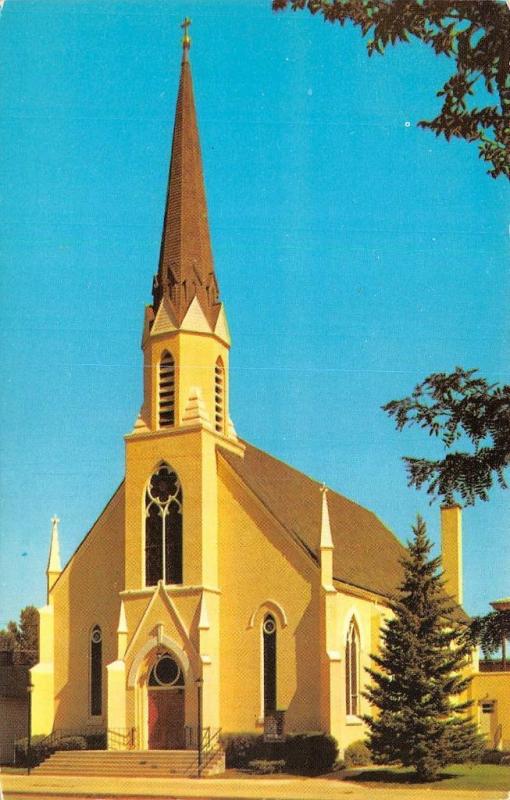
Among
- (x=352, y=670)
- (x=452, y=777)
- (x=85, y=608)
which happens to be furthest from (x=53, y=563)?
(x=452, y=777)

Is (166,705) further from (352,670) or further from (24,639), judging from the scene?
(24,639)

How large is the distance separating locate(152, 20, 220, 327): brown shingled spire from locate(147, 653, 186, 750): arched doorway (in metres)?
10.9

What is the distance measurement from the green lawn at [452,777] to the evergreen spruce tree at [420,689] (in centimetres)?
44

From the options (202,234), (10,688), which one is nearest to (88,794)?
(10,688)

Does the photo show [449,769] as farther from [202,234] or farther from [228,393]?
[202,234]

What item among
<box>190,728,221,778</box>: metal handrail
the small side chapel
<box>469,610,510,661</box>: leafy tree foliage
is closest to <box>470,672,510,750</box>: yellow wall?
the small side chapel

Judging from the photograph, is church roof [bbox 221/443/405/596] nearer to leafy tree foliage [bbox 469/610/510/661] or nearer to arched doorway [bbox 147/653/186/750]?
arched doorway [bbox 147/653/186/750]

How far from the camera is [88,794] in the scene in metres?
25.5

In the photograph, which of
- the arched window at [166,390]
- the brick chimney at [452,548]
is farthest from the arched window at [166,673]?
the brick chimney at [452,548]

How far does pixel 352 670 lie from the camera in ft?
117

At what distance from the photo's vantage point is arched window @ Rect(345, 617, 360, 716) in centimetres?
3469

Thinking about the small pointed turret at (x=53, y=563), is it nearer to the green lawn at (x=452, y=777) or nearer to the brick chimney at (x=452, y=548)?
the green lawn at (x=452, y=777)

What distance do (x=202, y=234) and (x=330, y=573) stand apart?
12090 mm

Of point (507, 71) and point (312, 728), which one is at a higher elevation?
point (507, 71)
